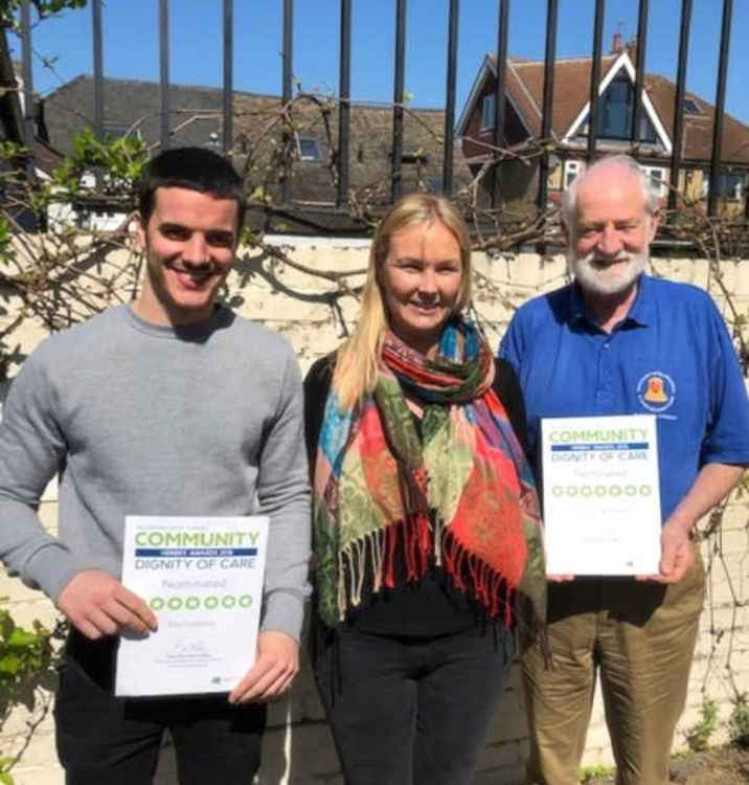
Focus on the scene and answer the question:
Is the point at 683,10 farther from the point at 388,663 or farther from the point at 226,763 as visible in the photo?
the point at 226,763

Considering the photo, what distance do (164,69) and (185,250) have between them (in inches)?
51.9

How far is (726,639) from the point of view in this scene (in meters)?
3.66

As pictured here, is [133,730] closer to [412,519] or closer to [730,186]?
[412,519]

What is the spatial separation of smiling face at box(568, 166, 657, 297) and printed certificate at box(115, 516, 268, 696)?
1.11 meters

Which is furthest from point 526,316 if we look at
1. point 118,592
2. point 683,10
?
point 683,10

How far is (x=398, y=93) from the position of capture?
305 centimetres

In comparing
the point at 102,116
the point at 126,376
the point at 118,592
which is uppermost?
the point at 102,116

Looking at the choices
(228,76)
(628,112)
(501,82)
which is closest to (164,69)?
(228,76)

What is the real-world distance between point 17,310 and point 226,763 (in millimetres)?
1451

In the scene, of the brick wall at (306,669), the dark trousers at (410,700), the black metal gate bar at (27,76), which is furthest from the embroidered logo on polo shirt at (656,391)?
the black metal gate bar at (27,76)

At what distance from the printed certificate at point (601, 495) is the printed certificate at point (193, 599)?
86 cm

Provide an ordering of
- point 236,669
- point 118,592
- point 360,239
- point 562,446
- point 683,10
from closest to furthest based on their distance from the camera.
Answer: point 118,592 → point 236,669 → point 562,446 → point 360,239 → point 683,10

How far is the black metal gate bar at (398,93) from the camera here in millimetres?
3012

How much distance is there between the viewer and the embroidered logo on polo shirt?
91.8 inches
